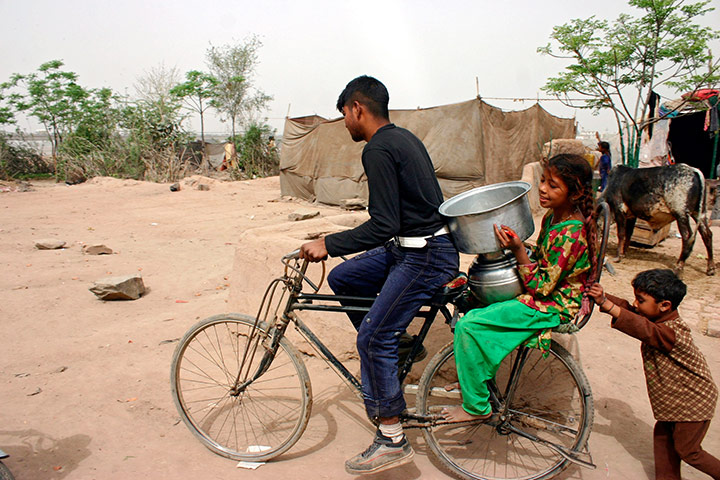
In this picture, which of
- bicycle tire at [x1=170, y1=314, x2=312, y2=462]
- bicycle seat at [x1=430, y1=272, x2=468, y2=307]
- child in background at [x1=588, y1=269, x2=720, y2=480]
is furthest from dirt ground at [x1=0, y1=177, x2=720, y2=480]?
bicycle seat at [x1=430, y1=272, x2=468, y2=307]

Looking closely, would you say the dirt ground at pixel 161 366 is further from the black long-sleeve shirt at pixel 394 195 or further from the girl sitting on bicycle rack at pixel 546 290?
the black long-sleeve shirt at pixel 394 195

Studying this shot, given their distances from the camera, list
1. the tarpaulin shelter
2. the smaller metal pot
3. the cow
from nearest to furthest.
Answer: the smaller metal pot, the cow, the tarpaulin shelter

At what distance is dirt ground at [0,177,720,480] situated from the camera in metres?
2.62

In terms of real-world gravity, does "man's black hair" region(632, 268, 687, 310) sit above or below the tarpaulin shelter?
below

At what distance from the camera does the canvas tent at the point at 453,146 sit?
11.5m

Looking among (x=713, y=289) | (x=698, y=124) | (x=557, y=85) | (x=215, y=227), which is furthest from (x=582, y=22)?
(x=215, y=227)

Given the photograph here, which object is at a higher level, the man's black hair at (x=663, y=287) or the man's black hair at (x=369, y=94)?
the man's black hair at (x=369, y=94)

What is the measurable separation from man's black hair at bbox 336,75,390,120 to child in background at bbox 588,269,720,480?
1337mm

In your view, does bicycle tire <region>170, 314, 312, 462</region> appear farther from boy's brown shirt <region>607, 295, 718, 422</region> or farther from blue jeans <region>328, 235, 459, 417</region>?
boy's brown shirt <region>607, 295, 718, 422</region>

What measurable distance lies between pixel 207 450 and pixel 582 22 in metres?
13.5

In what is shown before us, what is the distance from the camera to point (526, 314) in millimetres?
2164

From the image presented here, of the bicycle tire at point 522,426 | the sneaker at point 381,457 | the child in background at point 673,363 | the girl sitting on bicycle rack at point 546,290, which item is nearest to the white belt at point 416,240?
the girl sitting on bicycle rack at point 546,290

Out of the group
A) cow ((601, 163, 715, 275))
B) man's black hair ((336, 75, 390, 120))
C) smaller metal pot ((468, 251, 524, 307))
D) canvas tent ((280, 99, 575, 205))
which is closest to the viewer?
smaller metal pot ((468, 251, 524, 307))

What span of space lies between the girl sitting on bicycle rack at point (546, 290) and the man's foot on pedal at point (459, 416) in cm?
7
